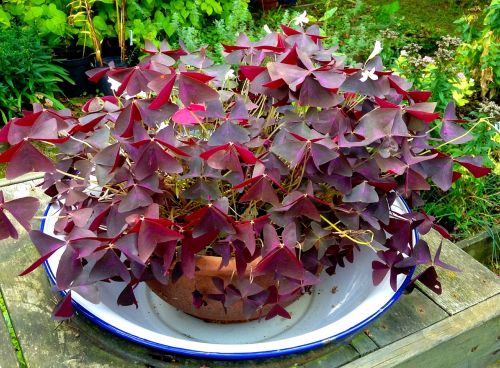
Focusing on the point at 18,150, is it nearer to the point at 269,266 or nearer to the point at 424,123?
the point at 269,266

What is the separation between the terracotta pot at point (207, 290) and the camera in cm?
106

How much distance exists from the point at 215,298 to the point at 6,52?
9.28 ft

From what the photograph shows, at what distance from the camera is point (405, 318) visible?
1224 millimetres

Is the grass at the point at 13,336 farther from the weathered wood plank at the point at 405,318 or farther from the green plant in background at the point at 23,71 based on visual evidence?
the green plant in background at the point at 23,71

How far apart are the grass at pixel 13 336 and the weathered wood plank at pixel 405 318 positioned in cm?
70

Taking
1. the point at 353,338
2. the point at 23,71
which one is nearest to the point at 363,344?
the point at 353,338

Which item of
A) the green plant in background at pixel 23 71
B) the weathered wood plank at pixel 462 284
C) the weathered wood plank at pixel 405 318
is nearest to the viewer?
the weathered wood plank at pixel 405 318

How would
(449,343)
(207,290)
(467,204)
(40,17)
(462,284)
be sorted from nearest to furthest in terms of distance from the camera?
(207,290)
(449,343)
(462,284)
(467,204)
(40,17)

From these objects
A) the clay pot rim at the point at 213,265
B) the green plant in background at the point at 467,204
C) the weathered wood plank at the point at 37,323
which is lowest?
the green plant in background at the point at 467,204

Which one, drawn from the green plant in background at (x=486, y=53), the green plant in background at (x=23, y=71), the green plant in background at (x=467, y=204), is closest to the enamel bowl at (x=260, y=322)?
the green plant in background at (x=467, y=204)

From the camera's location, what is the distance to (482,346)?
1.37 meters

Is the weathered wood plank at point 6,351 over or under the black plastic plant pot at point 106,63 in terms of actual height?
over

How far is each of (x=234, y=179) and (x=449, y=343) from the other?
0.62 metres

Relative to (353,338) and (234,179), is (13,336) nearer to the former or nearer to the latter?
(234,179)
